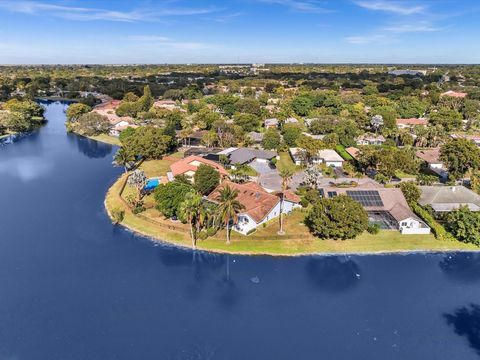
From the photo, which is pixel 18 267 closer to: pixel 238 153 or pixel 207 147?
pixel 238 153

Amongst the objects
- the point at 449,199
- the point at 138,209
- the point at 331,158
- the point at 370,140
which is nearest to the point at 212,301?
the point at 138,209

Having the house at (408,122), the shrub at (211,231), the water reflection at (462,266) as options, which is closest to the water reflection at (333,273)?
the water reflection at (462,266)

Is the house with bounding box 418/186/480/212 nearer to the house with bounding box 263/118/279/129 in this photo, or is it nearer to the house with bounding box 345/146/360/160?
the house with bounding box 345/146/360/160

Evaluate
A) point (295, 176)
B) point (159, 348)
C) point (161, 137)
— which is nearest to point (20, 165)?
point (161, 137)

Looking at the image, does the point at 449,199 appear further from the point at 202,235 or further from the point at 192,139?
the point at 192,139

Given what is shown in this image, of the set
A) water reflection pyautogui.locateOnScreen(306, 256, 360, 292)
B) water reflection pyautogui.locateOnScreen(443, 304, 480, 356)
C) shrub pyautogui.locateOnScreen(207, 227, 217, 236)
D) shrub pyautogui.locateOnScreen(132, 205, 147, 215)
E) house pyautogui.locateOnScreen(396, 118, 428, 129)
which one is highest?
house pyautogui.locateOnScreen(396, 118, 428, 129)

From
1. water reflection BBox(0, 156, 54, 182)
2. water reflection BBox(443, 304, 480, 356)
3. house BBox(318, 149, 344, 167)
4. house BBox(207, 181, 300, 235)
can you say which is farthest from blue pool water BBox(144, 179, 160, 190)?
water reflection BBox(443, 304, 480, 356)
